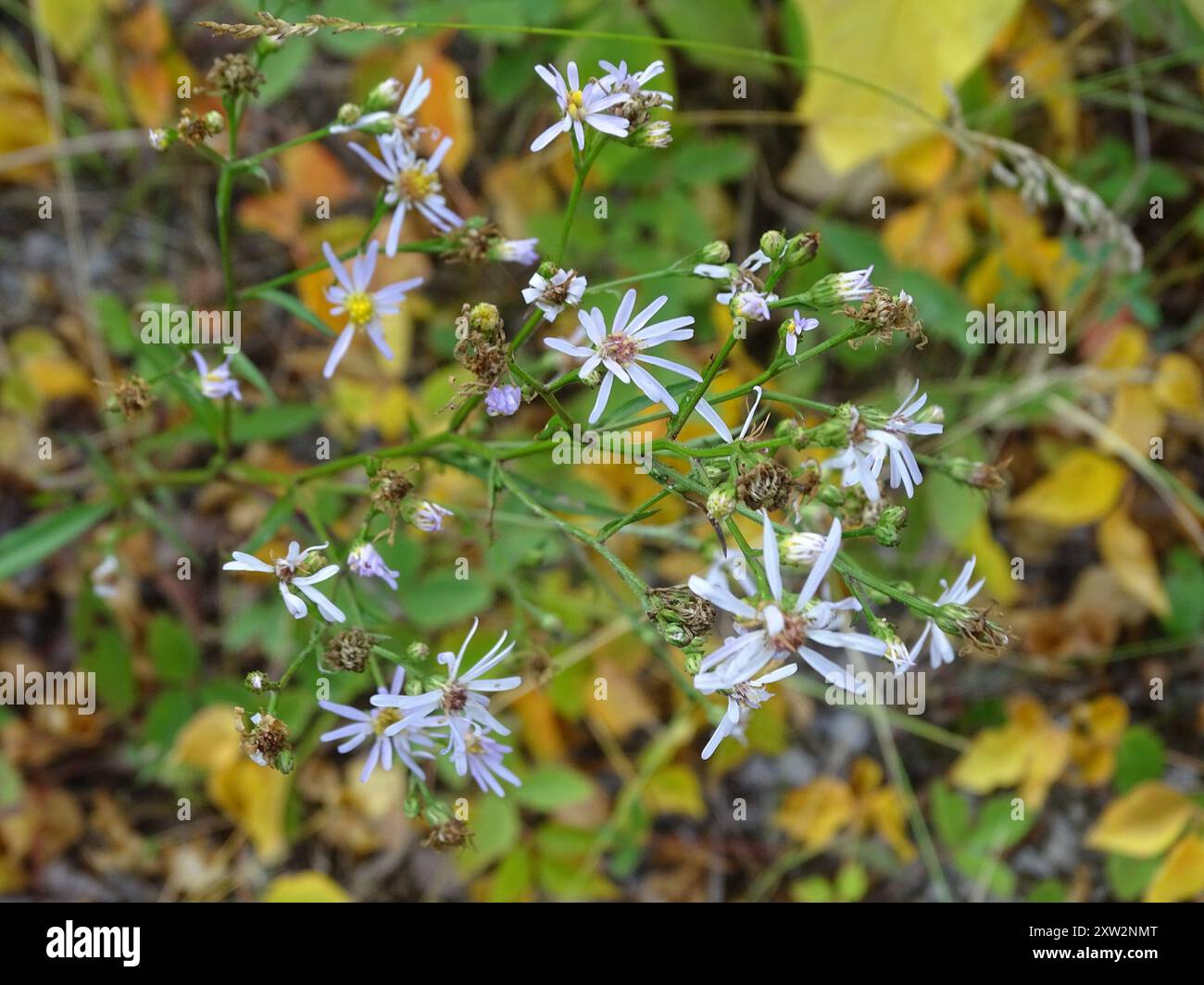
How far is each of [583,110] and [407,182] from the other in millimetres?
761

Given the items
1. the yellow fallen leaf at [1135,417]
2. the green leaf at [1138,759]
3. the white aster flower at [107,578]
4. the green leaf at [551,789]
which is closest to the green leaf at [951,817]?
the green leaf at [1138,759]

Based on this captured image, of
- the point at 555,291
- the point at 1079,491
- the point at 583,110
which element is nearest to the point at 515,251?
the point at 583,110

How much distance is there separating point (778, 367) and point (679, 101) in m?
3.73

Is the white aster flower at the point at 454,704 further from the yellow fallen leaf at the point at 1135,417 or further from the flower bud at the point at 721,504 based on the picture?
the yellow fallen leaf at the point at 1135,417

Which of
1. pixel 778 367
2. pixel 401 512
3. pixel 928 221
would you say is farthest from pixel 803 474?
pixel 928 221

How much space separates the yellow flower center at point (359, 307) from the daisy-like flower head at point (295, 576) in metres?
0.96

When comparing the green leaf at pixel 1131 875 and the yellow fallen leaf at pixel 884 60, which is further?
the green leaf at pixel 1131 875

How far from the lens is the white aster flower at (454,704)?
8.94ft

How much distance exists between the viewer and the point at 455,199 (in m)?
5.39

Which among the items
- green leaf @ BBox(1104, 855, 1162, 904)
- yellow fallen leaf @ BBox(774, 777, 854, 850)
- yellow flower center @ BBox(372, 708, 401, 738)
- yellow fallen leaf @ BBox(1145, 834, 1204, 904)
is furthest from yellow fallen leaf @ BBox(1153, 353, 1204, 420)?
yellow flower center @ BBox(372, 708, 401, 738)

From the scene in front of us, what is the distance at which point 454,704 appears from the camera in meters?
2.81

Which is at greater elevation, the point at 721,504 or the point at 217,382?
the point at 217,382

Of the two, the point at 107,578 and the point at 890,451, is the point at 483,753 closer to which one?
the point at 890,451
